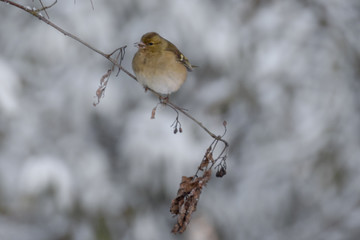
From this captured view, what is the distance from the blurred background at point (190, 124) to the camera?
16.3ft

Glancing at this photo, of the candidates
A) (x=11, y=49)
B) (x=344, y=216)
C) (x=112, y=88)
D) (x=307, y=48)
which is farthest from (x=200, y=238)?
(x=11, y=49)

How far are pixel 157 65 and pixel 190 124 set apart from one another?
1936 millimetres

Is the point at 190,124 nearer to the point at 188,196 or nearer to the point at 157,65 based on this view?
the point at 157,65

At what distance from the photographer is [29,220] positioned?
17.2 feet

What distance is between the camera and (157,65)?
3426 millimetres

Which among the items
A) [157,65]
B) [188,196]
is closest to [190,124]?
[157,65]

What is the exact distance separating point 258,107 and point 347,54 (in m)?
1.07

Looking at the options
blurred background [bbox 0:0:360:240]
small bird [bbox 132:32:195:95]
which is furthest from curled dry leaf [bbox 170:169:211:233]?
blurred background [bbox 0:0:360:240]

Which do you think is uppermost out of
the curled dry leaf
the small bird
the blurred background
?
the blurred background

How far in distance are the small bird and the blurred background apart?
1605mm

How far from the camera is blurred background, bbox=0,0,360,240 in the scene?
196 inches

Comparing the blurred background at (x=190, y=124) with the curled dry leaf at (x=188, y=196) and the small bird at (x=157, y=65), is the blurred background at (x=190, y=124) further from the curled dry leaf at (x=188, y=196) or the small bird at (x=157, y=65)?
the curled dry leaf at (x=188, y=196)

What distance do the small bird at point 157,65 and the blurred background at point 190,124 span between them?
160 cm

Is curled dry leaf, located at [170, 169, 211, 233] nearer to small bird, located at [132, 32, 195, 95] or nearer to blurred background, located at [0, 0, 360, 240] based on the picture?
small bird, located at [132, 32, 195, 95]
